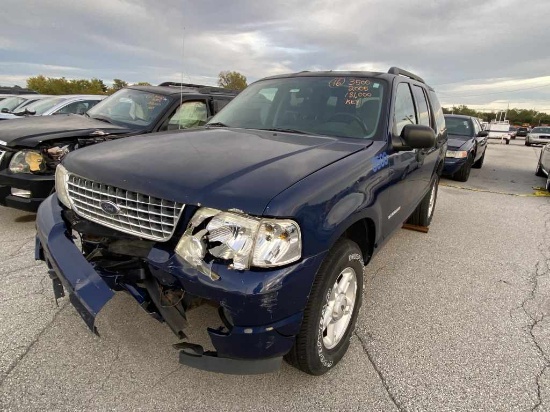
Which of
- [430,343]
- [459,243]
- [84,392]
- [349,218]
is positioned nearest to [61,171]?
[84,392]

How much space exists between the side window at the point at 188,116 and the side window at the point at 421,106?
281 centimetres

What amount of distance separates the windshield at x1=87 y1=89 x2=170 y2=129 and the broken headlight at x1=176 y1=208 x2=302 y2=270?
3770 mm

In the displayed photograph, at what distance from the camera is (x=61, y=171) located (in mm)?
2467

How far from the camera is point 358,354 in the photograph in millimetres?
2445

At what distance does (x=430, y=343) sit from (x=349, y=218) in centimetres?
121

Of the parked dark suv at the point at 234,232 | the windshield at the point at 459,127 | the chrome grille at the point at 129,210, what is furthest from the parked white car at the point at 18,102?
the windshield at the point at 459,127

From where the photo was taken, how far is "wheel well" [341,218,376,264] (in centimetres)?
244

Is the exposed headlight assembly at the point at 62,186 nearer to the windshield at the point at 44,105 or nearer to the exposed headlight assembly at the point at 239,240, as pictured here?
the exposed headlight assembly at the point at 239,240

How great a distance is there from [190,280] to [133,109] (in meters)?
4.58

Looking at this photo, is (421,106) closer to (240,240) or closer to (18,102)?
(240,240)

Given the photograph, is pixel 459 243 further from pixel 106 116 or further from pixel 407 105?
pixel 106 116

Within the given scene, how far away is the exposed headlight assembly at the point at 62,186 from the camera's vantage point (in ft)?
7.89

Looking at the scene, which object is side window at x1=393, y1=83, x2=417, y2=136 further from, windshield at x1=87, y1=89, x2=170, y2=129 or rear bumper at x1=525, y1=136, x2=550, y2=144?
rear bumper at x1=525, y1=136, x2=550, y2=144

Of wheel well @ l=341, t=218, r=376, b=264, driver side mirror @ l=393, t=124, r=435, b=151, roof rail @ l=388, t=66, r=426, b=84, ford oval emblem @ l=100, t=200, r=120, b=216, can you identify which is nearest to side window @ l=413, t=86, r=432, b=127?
roof rail @ l=388, t=66, r=426, b=84
